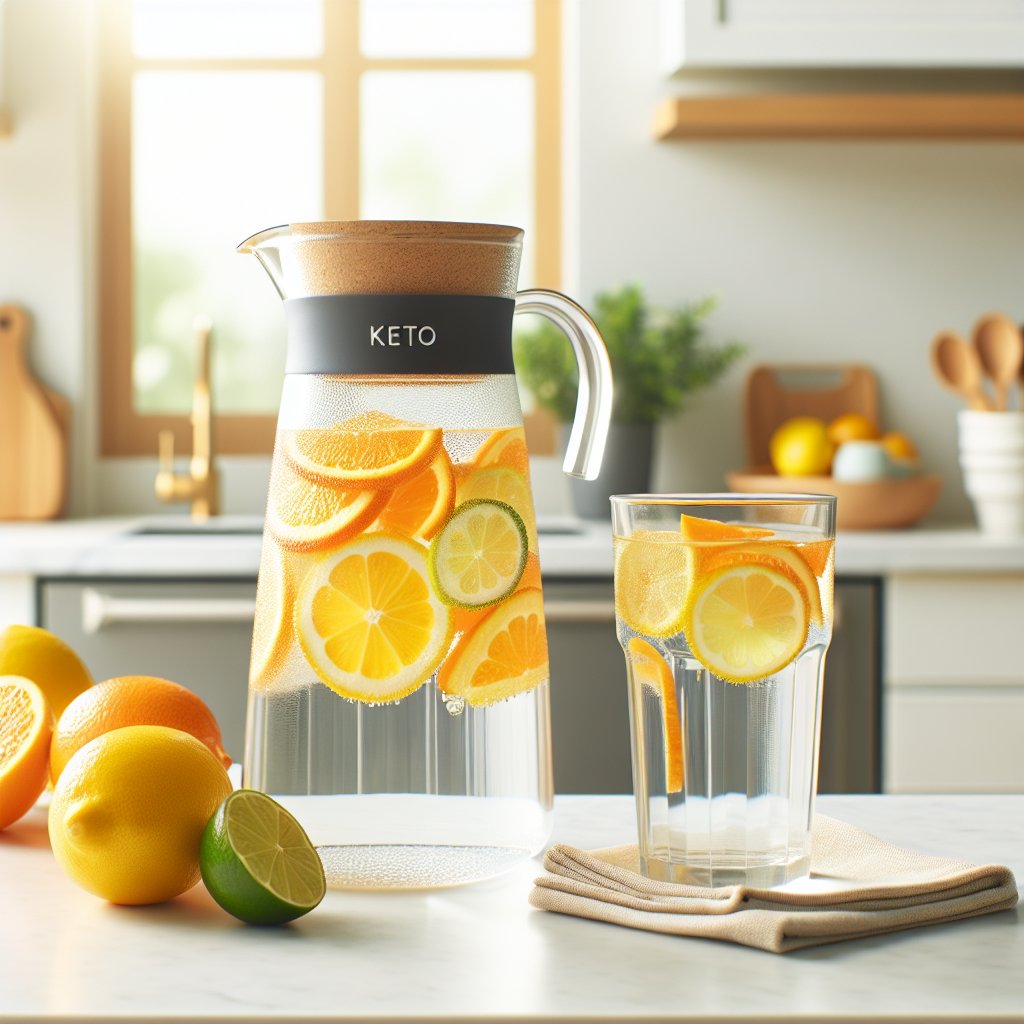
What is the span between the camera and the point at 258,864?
0.55m

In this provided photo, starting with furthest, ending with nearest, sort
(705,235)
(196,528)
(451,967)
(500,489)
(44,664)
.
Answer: (705,235) → (196,528) → (44,664) → (500,489) → (451,967)

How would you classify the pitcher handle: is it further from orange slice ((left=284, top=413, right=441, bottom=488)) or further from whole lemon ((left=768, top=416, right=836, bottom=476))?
whole lemon ((left=768, top=416, right=836, bottom=476))

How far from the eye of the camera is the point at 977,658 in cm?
207

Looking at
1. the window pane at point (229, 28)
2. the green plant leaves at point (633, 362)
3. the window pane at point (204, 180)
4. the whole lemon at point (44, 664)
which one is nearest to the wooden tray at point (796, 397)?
the green plant leaves at point (633, 362)

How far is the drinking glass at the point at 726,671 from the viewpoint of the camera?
0.58 m

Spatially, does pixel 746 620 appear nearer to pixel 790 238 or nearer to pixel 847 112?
pixel 847 112

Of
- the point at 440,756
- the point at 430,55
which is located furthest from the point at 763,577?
the point at 430,55

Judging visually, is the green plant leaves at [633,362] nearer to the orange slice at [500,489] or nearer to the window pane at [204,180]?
the window pane at [204,180]

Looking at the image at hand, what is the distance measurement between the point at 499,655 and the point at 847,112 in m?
1.97

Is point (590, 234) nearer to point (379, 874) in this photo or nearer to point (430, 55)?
point (430, 55)

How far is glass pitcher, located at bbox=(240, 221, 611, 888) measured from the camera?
23.7 inches

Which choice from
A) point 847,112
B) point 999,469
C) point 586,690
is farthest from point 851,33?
point 586,690

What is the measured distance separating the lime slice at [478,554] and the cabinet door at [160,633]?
143 cm

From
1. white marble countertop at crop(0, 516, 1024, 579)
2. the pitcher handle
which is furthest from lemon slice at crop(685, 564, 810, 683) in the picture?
white marble countertop at crop(0, 516, 1024, 579)
